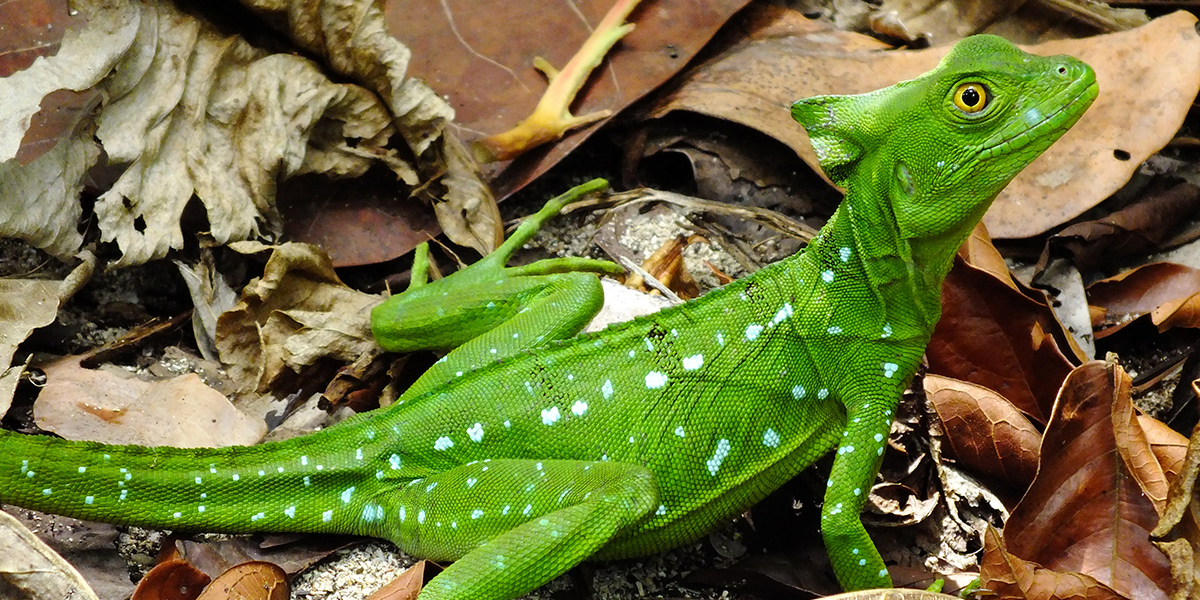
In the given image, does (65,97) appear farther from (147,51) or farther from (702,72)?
(702,72)

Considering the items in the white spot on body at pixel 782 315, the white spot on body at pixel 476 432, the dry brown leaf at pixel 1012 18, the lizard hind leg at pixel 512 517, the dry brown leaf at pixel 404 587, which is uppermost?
the dry brown leaf at pixel 1012 18

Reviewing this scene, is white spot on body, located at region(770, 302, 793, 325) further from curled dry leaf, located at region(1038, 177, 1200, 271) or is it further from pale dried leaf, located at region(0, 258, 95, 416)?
pale dried leaf, located at region(0, 258, 95, 416)

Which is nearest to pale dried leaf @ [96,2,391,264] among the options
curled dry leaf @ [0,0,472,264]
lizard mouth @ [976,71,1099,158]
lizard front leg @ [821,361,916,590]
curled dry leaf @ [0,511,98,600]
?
curled dry leaf @ [0,0,472,264]

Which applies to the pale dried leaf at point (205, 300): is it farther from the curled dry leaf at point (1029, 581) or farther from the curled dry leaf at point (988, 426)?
the curled dry leaf at point (1029, 581)

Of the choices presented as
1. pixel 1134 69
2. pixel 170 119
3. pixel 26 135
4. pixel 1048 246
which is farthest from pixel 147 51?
pixel 1134 69

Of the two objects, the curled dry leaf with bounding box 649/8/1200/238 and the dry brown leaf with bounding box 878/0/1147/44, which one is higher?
the dry brown leaf with bounding box 878/0/1147/44

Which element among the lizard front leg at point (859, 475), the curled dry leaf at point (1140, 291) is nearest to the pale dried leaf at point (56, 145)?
the lizard front leg at point (859, 475)
